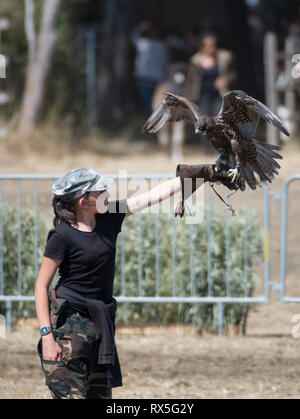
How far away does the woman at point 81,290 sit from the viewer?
3.72 metres

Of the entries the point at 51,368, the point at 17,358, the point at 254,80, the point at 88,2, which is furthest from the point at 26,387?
the point at 88,2

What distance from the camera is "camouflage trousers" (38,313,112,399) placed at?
3.67 m

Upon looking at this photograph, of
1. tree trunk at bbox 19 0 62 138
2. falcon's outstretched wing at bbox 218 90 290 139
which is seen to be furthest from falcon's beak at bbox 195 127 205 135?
tree trunk at bbox 19 0 62 138

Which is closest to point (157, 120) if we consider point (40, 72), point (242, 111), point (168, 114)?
point (168, 114)

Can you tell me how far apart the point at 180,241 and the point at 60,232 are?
9.36 feet

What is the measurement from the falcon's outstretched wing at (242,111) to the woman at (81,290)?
0.91 ft

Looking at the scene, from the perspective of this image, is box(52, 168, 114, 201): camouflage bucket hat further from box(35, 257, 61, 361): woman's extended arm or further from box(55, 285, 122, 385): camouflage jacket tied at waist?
box(55, 285, 122, 385): camouflage jacket tied at waist

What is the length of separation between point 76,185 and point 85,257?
35 cm

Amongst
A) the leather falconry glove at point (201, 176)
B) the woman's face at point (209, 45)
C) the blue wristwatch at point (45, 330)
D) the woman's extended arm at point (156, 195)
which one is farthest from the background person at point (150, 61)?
the blue wristwatch at point (45, 330)

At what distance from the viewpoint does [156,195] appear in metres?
4.05

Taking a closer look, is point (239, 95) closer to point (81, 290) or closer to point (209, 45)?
point (81, 290)

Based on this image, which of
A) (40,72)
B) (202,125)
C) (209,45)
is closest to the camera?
(202,125)

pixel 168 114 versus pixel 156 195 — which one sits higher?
pixel 168 114

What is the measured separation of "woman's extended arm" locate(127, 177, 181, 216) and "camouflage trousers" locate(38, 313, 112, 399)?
2.10 feet
